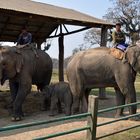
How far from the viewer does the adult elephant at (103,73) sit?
10.9 metres

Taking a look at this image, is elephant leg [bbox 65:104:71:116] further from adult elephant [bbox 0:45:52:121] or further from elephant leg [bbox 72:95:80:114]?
adult elephant [bbox 0:45:52:121]

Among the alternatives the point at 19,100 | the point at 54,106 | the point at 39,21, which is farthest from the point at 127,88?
the point at 39,21

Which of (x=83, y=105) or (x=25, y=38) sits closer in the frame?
(x=83, y=105)

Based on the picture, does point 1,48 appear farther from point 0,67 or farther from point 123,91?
point 123,91

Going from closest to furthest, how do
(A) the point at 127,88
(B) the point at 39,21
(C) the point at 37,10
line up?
(A) the point at 127,88, (C) the point at 37,10, (B) the point at 39,21

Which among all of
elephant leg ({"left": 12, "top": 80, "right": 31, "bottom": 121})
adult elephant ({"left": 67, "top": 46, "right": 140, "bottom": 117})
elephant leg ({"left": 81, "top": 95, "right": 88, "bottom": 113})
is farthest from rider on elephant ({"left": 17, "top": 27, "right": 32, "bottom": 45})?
elephant leg ({"left": 81, "top": 95, "right": 88, "bottom": 113})

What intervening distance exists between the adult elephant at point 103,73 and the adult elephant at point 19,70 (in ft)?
4.07

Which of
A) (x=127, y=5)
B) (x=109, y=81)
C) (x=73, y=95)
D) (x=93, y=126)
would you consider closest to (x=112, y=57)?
(x=109, y=81)

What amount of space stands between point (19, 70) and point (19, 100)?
84 cm

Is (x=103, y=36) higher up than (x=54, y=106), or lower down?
higher up

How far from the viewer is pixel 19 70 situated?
11.8m

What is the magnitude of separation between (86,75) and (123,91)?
125 centimetres

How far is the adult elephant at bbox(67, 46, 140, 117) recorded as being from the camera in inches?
427

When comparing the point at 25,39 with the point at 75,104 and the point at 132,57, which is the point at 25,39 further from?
the point at 132,57
